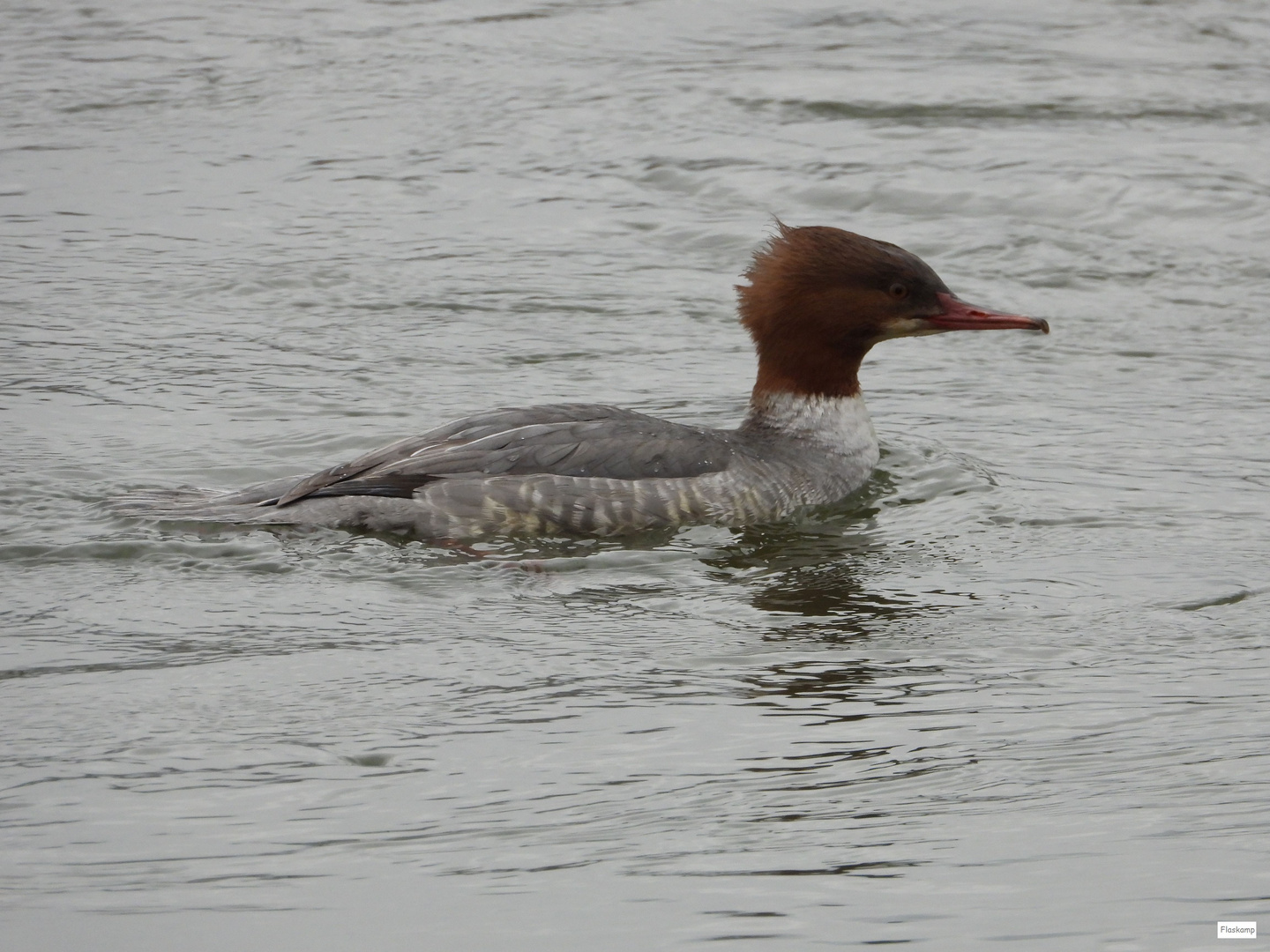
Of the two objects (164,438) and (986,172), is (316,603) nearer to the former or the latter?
(164,438)

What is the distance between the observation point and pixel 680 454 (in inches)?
311

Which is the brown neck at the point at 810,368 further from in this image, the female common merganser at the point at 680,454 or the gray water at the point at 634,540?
the gray water at the point at 634,540

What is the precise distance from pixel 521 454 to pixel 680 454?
2.27 feet

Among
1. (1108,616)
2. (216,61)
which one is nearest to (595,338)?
(1108,616)

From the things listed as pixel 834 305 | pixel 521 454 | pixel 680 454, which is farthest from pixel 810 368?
pixel 521 454

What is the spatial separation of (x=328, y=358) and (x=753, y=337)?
98.3 inches

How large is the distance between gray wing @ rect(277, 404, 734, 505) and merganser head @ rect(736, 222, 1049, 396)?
88cm

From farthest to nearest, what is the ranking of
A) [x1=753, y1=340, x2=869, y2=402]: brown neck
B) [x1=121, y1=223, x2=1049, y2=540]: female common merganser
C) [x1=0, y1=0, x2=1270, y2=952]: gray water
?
[x1=753, y1=340, x2=869, y2=402]: brown neck, [x1=121, y1=223, x2=1049, y2=540]: female common merganser, [x1=0, y1=0, x2=1270, y2=952]: gray water

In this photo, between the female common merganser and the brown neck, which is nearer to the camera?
the female common merganser

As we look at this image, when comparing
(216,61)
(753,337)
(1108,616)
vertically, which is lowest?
(1108,616)

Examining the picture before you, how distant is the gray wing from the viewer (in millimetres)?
7672

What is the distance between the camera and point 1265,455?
8.58 metres

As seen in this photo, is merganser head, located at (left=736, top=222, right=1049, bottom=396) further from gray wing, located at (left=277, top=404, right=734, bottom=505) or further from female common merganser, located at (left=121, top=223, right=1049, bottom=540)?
gray wing, located at (left=277, top=404, right=734, bottom=505)

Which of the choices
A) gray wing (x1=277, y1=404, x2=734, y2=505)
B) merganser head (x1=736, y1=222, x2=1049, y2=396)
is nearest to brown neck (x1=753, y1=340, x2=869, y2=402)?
merganser head (x1=736, y1=222, x2=1049, y2=396)
